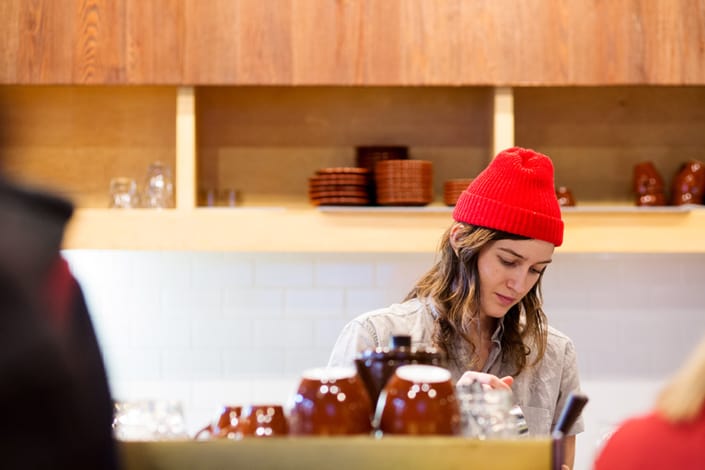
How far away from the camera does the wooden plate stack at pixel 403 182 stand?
2.98 meters

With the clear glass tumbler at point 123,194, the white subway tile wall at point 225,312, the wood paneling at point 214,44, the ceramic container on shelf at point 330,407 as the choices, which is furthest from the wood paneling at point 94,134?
the ceramic container on shelf at point 330,407

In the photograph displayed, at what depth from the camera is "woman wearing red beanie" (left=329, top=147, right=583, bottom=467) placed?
2162 millimetres

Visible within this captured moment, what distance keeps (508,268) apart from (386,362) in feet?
2.88

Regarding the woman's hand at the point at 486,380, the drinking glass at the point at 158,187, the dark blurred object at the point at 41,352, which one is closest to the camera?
the dark blurred object at the point at 41,352

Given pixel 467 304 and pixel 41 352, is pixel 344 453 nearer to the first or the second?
pixel 41 352

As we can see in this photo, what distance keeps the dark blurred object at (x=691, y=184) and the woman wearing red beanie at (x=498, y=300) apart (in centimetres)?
109

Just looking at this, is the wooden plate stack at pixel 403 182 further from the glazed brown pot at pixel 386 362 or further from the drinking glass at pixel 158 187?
the glazed brown pot at pixel 386 362

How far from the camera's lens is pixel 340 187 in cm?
300

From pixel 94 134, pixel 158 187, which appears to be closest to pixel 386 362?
pixel 158 187

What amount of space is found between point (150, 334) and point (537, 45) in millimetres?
1863

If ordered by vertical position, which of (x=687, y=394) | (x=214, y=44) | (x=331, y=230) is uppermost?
(x=214, y=44)

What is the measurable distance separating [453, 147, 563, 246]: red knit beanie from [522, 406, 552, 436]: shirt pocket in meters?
0.47

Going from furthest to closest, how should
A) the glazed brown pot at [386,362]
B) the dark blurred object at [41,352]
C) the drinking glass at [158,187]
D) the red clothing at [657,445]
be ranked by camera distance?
the drinking glass at [158,187]
the glazed brown pot at [386,362]
the red clothing at [657,445]
the dark blurred object at [41,352]

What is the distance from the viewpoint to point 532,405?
7.63 feet
